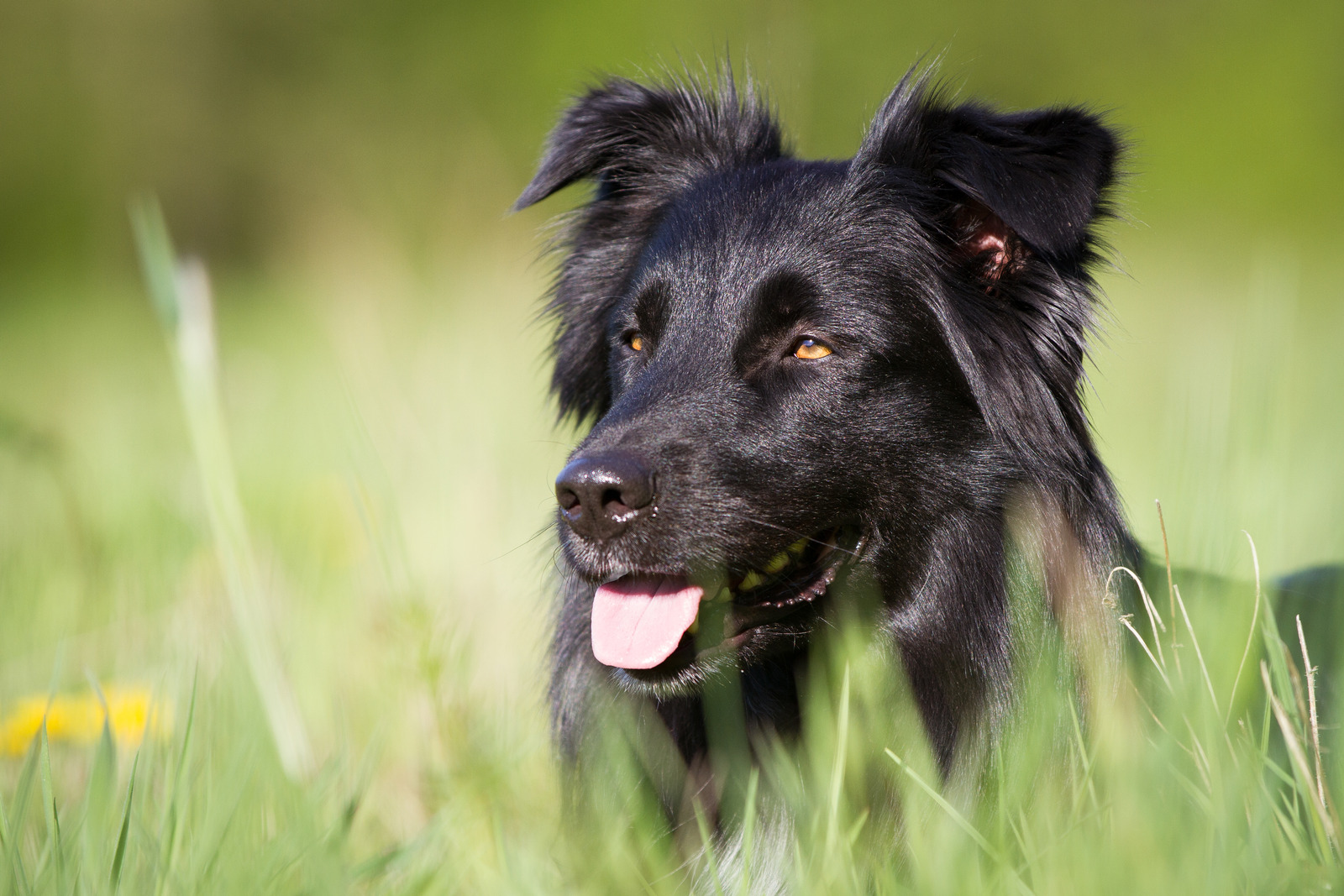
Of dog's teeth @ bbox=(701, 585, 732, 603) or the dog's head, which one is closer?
the dog's head

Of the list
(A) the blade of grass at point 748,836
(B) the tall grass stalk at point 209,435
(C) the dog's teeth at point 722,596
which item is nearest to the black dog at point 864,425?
(C) the dog's teeth at point 722,596

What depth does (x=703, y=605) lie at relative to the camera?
2.55 m

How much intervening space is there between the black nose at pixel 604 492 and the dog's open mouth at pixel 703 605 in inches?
8.7

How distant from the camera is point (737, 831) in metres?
2.72

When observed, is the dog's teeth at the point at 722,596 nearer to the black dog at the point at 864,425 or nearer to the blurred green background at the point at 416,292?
the black dog at the point at 864,425

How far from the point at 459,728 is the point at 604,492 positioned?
3.50 feet

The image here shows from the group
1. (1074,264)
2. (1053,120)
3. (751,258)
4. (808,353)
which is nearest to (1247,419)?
(1074,264)

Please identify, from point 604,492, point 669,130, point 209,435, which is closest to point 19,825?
point 209,435

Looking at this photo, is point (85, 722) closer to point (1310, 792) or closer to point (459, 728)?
point (459, 728)

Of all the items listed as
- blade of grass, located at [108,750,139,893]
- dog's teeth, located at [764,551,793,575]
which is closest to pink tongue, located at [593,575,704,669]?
dog's teeth, located at [764,551,793,575]

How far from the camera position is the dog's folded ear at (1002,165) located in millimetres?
2412

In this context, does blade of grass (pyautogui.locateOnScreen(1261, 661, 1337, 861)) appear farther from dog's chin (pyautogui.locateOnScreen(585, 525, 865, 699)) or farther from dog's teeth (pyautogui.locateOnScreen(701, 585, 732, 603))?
dog's teeth (pyautogui.locateOnScreen(701, 585, 732, 603))

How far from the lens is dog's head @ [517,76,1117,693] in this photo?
245 cm

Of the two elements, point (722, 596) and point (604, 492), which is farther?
point (722, 596)
